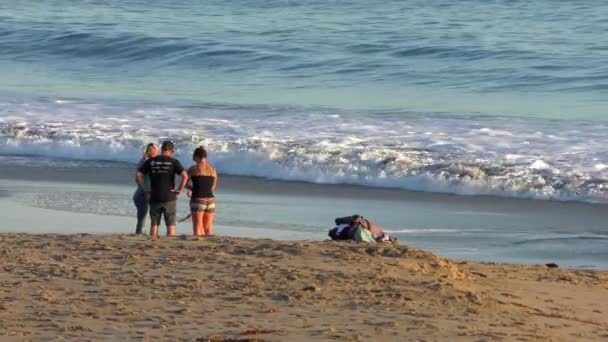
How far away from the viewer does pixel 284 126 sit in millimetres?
A: 20859

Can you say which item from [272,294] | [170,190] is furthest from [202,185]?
[272,294]

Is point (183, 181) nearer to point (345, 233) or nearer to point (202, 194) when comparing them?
point (202, 194)

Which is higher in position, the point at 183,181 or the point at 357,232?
the point at 183,181

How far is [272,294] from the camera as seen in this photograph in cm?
879

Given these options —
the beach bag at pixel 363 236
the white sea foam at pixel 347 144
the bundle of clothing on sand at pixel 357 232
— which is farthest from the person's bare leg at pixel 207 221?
the white sea foam at pixel 347 144

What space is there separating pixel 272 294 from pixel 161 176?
3554mm

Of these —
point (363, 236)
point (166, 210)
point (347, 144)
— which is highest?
point (347, 144)

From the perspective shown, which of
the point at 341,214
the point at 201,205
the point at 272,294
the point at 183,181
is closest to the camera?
the point at 272,294

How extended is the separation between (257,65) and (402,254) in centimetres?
2032

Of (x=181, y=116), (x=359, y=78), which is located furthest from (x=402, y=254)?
(x=359, y=78)

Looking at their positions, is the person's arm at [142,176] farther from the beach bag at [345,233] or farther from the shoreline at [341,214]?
the beach bag at [345,233]

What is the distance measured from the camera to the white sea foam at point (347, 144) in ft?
54.9

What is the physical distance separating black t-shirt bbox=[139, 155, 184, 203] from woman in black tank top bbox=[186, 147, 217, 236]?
19 centimetres

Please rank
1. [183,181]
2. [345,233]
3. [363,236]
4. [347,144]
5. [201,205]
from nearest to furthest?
[363,236] → [345,233] → [183,181] → [201,205] → [347,144]
